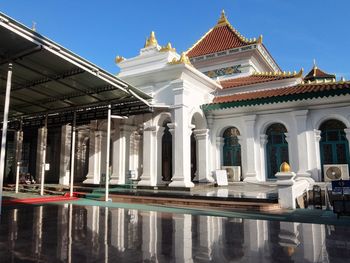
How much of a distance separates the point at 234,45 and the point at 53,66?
1440 cm

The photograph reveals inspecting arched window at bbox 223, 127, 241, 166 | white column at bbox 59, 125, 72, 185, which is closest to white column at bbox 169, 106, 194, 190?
arched window at bbox 223, 127, 241, 166

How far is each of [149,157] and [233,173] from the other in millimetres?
4943

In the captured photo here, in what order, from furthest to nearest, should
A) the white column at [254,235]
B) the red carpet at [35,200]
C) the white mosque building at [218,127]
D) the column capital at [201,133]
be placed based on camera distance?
the column capital at [201,133] < the white mosque building at [218,127] < the red carpet at [35,200] < the white column at [254,235]

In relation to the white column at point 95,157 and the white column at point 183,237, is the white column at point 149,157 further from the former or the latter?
the white column at point 183,237

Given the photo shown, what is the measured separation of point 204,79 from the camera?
51.1 feet

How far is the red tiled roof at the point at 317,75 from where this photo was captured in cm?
2341

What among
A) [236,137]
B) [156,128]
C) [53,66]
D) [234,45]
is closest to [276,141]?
[236,137]

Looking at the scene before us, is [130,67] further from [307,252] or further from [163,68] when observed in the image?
[307,252]

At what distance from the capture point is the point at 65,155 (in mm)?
18312

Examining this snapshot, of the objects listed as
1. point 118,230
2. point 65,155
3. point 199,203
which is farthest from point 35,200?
point 65,155

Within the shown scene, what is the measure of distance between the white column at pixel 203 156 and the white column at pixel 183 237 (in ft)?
26.6

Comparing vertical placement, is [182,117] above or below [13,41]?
below

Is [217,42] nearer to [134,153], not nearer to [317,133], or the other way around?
[134,153]

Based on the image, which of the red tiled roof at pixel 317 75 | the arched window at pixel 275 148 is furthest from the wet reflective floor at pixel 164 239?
the red tiled roof at pixel 317 75
